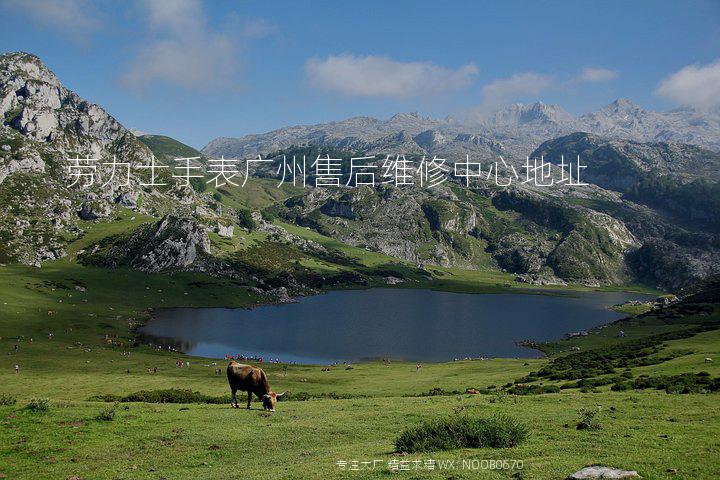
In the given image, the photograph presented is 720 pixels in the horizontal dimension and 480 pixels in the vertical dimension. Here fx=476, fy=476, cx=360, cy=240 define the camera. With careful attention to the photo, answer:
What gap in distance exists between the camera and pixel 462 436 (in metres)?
20.9

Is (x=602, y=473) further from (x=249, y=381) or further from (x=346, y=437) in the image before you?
(x=249, y=381)

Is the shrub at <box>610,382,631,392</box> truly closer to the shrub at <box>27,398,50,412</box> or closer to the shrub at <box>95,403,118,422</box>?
the shrub at <box>95,403,118,422</box>

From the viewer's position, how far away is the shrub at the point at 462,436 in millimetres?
20562

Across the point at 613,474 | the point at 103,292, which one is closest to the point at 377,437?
the point at 613,474

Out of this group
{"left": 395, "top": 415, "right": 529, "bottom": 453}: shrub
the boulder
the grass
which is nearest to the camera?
the boulder

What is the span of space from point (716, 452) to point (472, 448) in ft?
29.7

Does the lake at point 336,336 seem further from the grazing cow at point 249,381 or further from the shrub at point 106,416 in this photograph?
the shrub at point 106,416

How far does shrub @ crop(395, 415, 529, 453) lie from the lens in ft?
67.5

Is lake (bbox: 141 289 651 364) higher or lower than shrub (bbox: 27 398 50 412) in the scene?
lower

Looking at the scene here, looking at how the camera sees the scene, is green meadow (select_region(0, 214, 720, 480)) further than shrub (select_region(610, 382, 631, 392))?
No

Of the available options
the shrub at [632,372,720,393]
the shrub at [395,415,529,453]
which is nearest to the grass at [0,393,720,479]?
the shrub at [395,415,529,453]

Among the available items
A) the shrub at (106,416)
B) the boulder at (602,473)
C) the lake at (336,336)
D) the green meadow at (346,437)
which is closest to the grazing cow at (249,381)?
the green meadow at (346,437)

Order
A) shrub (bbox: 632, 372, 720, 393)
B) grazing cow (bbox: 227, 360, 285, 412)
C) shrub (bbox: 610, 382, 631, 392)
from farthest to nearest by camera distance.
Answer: shrub (bbox: 610, 382, 631, 392), grazing cow (bbox: 227, 360, 285, 412), shrub (bbox: 632, 372, 720, 393)

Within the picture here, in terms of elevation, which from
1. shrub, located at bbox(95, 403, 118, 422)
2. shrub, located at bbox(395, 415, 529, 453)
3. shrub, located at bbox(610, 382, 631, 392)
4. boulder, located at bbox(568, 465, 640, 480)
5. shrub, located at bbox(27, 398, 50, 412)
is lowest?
shrub, located at bbox(610, 382, 631, 392)
